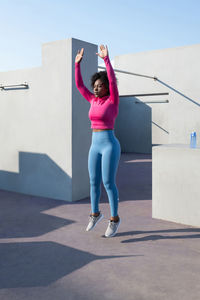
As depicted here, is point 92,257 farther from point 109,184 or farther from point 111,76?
point 111,76

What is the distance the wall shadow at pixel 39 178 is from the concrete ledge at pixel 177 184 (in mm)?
1392

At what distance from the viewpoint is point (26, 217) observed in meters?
3.90

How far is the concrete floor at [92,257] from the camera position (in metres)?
2.17

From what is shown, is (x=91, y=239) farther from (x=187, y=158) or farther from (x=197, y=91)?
(x=197, y=91)

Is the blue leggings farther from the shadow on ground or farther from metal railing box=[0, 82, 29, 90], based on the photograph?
metal railing box=[0, 82, 29, 90]

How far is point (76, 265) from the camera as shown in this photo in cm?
255

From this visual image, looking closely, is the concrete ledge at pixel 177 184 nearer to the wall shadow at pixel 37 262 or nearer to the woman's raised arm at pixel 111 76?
the woman's raised arm at pixel 111 76

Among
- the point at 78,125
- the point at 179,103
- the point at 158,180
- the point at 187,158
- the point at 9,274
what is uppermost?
the point at 179,103

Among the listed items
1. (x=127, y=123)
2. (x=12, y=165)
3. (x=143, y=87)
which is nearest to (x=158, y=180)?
(x=12, y=165)

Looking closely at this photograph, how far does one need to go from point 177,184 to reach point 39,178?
7.09ft

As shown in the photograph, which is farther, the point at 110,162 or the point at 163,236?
the point at 163,236

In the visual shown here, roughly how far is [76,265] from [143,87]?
737 centimetres

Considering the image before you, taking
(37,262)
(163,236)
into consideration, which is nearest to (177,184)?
(163,236)

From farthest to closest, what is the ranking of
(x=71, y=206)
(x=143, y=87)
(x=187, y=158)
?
1. (x=143, y=87)
2. (x=71, y=206)
3. (x=187, y=158)
